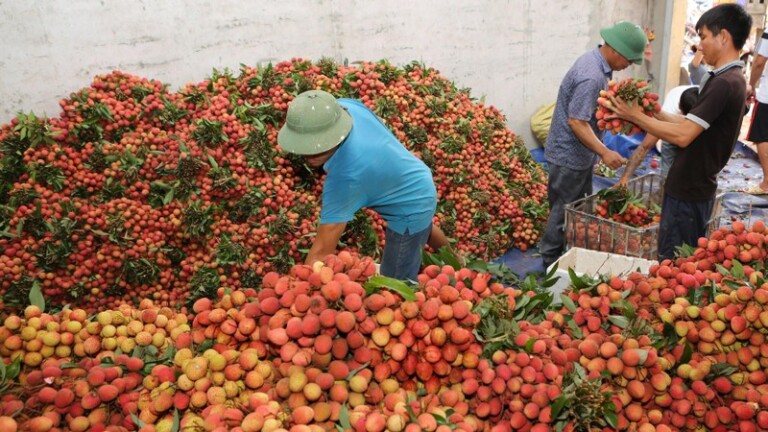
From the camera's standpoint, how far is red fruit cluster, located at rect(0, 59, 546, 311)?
3230mm

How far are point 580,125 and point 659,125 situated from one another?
2.34 ft

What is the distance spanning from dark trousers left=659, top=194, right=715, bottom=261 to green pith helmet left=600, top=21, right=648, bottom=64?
948 mm

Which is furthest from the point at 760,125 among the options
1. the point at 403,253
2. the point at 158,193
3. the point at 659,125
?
the point at 158,193

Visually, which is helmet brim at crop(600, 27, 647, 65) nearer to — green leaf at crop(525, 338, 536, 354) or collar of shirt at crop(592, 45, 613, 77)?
collar of shirt at crop(592, 45, 613, 77)

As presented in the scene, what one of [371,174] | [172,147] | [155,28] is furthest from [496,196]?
[155,28]

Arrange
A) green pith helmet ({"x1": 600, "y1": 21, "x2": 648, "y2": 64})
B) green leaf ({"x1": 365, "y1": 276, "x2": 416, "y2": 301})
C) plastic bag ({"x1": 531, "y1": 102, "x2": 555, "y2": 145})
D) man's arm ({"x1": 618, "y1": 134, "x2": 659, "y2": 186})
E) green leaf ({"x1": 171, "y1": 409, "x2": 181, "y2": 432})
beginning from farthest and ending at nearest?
plastic bag ({"x1": 531, "y1": 102, "x2": 555, "y2": 145}) → man's arm ({"x1": 618, "y1": 134, "x2": 659, "y2": 186}) → green pith helmet ({"x1": 600, "y1": 21, "x2": 648, "y2": 64}) → green leaf ({"x1": 365, "y1": 276, "x2": 416, "y2": 301}) → green leaf ({"x1": 171, "y1": 409, "x2": 181, "y2": 432})

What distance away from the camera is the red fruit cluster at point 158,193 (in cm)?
323

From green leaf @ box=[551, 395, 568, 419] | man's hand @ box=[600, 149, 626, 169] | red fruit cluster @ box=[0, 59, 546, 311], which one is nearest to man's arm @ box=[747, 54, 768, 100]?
man's hand @ box=[600, 149, 626, 169]

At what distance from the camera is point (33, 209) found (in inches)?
126

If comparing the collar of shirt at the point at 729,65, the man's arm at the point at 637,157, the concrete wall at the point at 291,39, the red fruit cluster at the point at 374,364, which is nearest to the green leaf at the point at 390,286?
the red fruit cluster at the point at 374,364

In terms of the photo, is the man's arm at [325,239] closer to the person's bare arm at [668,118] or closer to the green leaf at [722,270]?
the green leaf at [722,270]

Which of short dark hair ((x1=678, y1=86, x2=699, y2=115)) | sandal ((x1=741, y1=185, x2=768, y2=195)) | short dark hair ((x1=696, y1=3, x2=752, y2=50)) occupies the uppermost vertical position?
short dark hair ((x1=696, y1=3, x2=752, y2=50))

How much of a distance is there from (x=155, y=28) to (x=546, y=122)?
4106 millimetres

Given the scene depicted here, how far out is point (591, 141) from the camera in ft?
11.6
